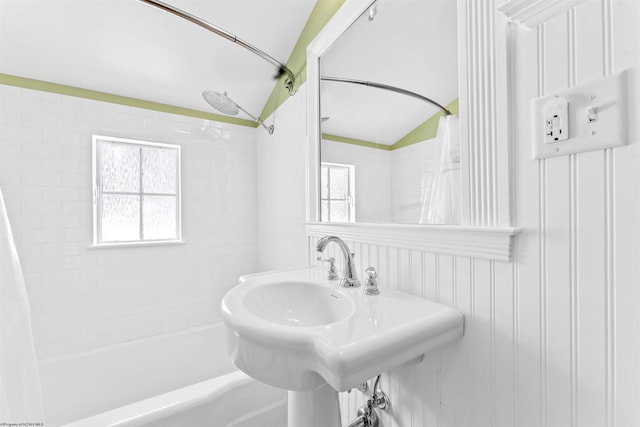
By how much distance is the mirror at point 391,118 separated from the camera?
79 cm

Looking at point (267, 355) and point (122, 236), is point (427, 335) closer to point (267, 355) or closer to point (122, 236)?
point (267, 355)

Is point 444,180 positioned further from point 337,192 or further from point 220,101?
point 220,101

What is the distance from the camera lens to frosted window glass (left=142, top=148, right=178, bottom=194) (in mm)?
1959

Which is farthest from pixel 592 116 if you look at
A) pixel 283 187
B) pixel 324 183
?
pixel 283 187

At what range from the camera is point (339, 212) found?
1.25 m

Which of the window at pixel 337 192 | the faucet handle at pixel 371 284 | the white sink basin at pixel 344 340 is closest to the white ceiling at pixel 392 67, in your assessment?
the window at pixel 337 192

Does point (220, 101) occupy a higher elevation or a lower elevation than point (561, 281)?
higher

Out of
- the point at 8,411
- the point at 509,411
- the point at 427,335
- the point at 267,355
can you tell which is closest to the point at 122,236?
the point at 8,411

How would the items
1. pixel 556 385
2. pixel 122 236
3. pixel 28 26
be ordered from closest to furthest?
pixel 556 385
pixel 28 26
pixel 122 236

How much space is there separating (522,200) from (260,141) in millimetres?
1915

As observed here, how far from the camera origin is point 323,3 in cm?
143

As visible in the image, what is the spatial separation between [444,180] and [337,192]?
545 mm

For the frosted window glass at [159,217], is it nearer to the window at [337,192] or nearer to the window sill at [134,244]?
the window sill at [134,244]

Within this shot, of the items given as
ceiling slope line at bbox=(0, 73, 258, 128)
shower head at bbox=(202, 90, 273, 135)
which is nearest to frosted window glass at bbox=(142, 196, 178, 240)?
ceiling slope line at bbox=(0, 73, 258, 128)
